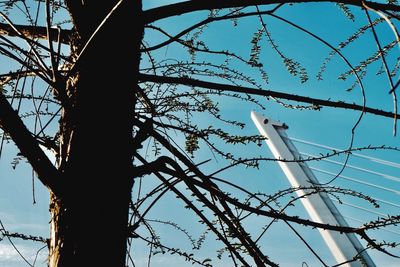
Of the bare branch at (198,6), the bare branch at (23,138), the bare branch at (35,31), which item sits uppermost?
the bare branch at (35,31)

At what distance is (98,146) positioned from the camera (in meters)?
1.22

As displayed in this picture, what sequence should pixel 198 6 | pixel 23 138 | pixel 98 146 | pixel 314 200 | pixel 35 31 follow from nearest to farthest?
1. pixel 23 138
2. pixel 98 146
3. pixel 198 6
4. pixel 35 31
5. pixel 314 200

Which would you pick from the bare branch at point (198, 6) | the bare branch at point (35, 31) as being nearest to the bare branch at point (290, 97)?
the bare branch at point (198, 6)

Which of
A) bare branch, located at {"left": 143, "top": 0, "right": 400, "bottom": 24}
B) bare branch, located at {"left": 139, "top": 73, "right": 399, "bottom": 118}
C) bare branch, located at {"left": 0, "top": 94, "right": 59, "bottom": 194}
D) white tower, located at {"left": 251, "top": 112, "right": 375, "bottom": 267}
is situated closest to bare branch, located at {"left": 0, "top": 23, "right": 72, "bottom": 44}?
bare branch, located at {"left": 143, "top": 0, "right": 400, "bottom": 24}

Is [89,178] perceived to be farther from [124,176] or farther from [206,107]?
[206,107]

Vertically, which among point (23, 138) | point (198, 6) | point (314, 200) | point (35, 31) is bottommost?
point (23, 138)

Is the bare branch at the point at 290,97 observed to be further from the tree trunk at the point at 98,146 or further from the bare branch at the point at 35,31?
the bare branch at the point at 35,31

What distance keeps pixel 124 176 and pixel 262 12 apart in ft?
2.50

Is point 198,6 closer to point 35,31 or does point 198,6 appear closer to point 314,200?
point 35,31

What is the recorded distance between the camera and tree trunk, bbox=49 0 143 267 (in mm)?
1114

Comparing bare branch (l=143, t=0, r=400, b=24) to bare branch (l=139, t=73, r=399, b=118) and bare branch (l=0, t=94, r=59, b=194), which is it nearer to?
bare branch (l=139, t=73, r=399, b=118)

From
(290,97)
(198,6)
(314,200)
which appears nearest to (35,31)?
(198,6)

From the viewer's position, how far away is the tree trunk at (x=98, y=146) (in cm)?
111

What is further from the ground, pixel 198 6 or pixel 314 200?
pixel 314 200
